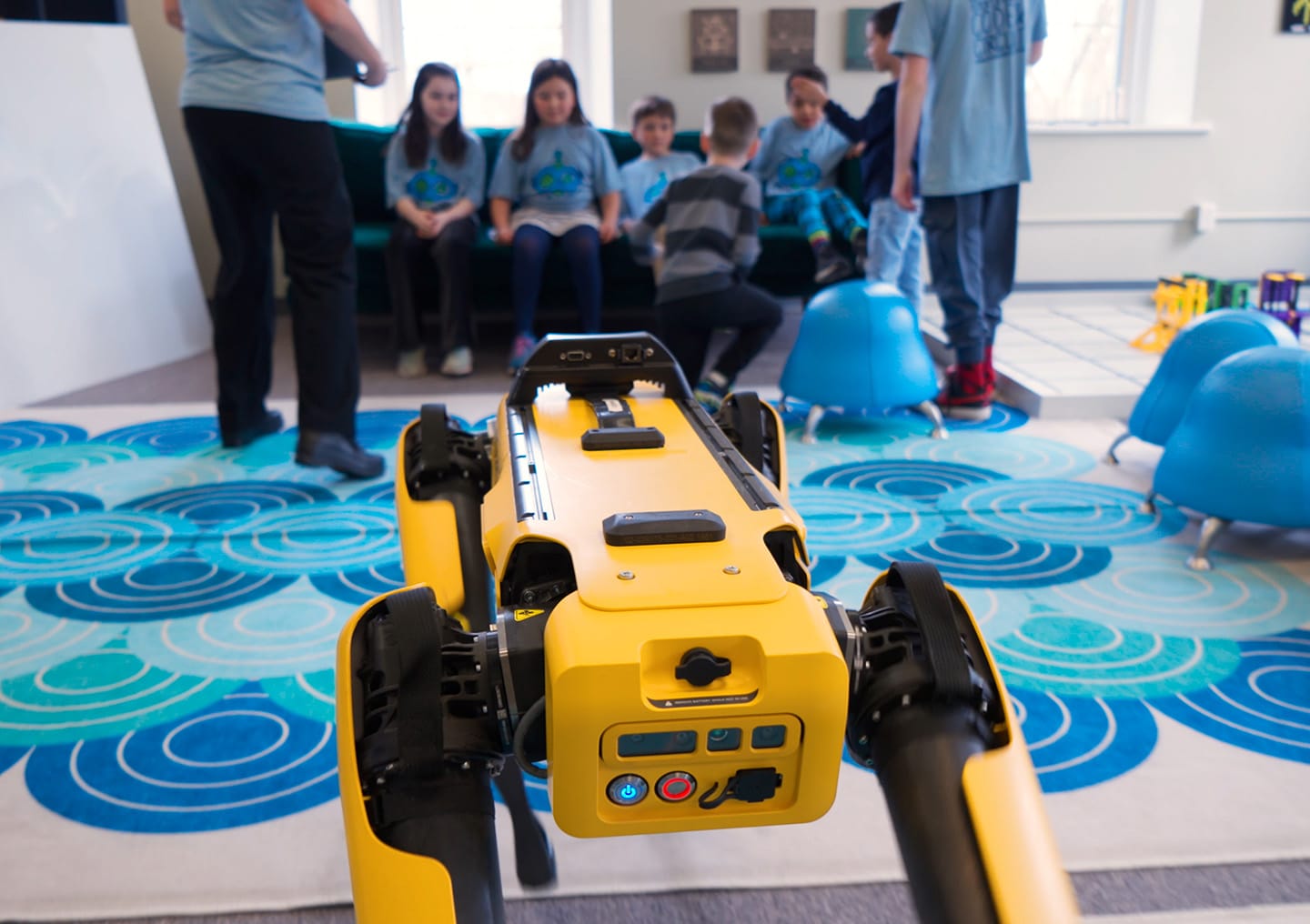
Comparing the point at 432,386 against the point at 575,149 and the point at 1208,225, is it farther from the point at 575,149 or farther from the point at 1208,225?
the point at 1208,225

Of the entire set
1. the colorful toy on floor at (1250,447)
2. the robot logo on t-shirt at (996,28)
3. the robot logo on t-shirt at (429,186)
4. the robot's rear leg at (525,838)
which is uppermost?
the robot logo on t-shirt at (996,28)

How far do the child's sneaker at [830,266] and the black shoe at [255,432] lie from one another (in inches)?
75.9

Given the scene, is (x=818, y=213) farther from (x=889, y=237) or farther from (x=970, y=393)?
(x=970, y=393)

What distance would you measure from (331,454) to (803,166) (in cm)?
248

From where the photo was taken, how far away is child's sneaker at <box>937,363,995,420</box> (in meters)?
3.11

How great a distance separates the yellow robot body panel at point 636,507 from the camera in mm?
894

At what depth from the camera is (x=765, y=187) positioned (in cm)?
434

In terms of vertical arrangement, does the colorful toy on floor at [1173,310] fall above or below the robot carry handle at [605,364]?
below

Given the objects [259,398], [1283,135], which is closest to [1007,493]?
[259,398]

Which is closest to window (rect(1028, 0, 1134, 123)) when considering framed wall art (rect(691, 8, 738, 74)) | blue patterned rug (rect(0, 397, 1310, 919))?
framed wall art (rect(691, 8, 738, 74))

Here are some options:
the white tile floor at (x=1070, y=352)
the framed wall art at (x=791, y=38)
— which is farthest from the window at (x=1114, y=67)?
the framed wall art at (x=791, y=38)

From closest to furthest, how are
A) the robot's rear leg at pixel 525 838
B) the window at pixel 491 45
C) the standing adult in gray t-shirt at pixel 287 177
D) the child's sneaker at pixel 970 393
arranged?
the robot's rear leg at pixel 525 838
the standing adult in gray t-shirt at pixel 287 177
the child's sneaker at pixel 970 393
the window at pixel 491 45

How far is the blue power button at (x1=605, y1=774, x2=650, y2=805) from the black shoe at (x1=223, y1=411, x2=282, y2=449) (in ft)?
7.59

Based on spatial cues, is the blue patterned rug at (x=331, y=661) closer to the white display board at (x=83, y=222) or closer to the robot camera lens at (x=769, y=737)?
the robot camera lens at (x=769, y=737)
